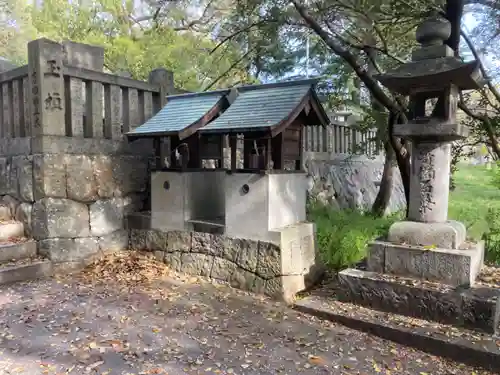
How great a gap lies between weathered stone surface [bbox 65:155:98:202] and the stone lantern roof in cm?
416

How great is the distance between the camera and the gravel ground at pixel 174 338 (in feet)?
10.3

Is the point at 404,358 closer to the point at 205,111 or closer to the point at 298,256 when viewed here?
the point at 298,256

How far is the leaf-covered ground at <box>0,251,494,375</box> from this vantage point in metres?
3.15

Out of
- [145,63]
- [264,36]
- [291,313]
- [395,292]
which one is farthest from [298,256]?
[145,63]

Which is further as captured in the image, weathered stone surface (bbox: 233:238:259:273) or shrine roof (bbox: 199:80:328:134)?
weathered stone surface (bbox: 233:238:259:273)

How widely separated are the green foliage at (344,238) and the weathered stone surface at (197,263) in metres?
1.75

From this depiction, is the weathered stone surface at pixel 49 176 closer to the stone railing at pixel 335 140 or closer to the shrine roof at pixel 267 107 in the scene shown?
the shrine roof at pixel 267 107

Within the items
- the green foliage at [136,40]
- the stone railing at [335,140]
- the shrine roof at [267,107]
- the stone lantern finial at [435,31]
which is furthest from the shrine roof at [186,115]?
the green foliage at [136,40]

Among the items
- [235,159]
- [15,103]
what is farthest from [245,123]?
[15,103]

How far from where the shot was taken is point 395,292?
13.4ft

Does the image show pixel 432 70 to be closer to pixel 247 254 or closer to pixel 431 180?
pixel 431 180

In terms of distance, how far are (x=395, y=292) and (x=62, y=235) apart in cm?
438

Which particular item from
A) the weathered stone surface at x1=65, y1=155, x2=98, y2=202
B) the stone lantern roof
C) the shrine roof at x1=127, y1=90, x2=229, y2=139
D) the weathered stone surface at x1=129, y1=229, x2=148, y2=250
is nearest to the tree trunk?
the stone lantern roof

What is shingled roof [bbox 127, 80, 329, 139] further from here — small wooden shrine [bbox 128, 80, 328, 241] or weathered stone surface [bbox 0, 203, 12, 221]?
weathered stone surface [bbox 0, 203, 12, 221]
